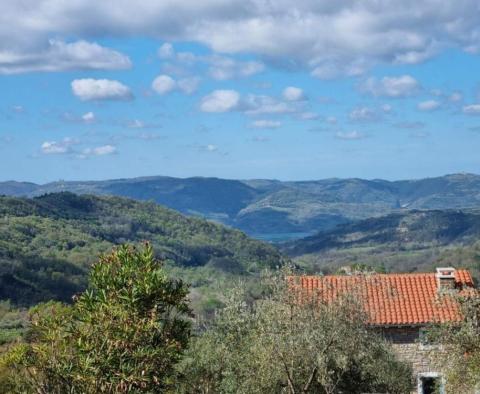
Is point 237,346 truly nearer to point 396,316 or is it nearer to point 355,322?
point 355,322

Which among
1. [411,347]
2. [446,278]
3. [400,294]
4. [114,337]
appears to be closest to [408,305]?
[400,294]

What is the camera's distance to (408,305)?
32.0 meters

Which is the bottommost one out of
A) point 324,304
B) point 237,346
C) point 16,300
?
point 16,300

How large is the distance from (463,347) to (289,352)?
462cm

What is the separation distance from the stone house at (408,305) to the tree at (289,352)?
15.7 feet

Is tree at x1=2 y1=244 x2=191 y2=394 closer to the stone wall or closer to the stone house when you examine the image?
the stone house

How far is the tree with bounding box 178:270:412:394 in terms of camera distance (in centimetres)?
→ 1997

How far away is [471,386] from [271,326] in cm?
555

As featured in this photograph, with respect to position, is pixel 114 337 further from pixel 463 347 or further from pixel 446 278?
pixel 446 278

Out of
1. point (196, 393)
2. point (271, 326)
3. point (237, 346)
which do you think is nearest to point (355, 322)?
point (271, 326)

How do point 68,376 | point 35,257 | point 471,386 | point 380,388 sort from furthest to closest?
point 35,257, point 380,388, point 471,386, point 68,376

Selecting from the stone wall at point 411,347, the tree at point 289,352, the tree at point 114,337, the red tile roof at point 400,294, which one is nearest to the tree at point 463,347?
the tree at point 289,352

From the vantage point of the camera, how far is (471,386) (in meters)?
17.6

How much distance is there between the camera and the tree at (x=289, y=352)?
1997cm
